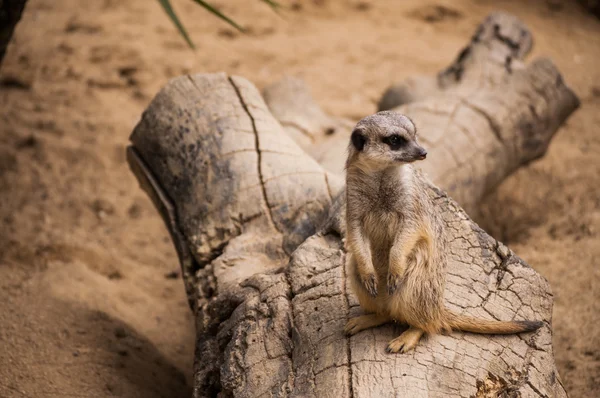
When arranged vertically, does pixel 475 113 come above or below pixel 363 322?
below

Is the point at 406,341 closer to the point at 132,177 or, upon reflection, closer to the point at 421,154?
the point at 421,154

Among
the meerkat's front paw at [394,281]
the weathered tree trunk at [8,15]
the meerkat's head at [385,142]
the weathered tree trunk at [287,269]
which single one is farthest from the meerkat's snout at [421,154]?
the weathered tree trunk at [8,15]

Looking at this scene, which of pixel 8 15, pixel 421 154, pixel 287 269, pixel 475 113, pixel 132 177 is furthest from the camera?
pixel 132 177

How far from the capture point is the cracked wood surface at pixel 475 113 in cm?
377

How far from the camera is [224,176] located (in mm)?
3070

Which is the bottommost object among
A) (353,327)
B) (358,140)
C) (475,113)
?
(475,113)

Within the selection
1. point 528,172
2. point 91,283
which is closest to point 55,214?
point 91,283

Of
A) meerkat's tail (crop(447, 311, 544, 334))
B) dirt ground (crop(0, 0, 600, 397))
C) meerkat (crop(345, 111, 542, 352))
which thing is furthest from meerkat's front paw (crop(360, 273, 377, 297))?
dirt ground (crop(0, 0, 600, 397))

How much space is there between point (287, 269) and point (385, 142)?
0.67 meters

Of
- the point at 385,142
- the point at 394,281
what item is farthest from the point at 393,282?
the point at 385,142

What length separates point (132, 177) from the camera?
4562mm

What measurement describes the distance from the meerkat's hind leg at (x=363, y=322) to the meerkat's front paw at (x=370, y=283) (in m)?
0.12

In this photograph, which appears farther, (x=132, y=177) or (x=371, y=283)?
(x=132, y=177)

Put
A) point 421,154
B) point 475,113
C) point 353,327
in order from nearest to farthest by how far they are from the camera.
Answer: point 421,154, point 353,327, point 475,113
